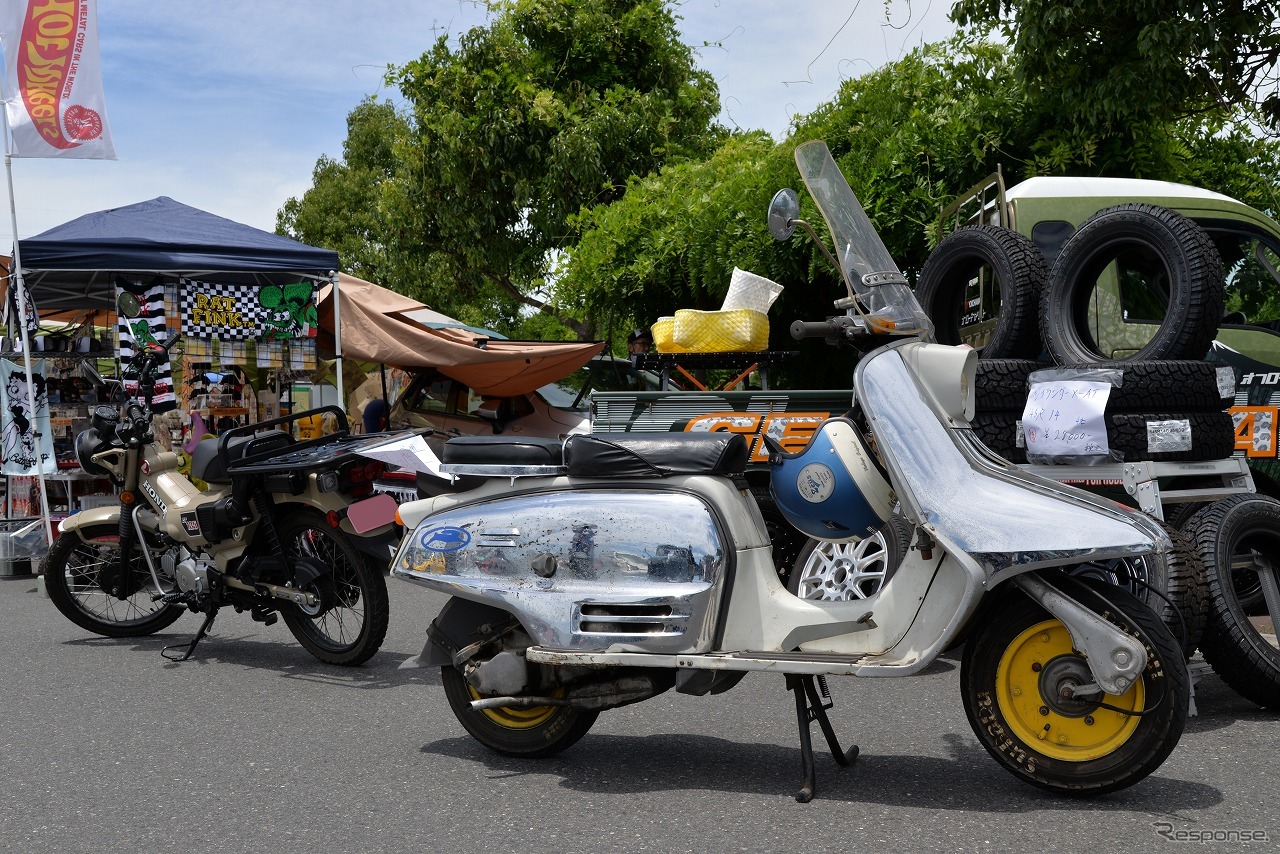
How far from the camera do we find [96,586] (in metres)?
6.55

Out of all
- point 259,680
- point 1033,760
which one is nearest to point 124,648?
point 259,680

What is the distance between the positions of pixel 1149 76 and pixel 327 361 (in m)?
7.63

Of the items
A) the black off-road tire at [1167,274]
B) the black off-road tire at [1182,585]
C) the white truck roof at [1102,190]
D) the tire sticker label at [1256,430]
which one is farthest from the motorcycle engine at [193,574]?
the tire sticker label at [1256,430]

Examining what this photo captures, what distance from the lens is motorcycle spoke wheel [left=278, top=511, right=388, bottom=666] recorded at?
5.48m

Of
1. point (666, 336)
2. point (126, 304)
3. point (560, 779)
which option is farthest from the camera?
point (126, 304)

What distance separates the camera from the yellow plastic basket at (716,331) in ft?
25.2

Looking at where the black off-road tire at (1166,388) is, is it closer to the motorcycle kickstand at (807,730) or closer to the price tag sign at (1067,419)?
the price tag sign at (1067,419)

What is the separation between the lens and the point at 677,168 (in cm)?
1338

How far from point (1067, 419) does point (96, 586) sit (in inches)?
206

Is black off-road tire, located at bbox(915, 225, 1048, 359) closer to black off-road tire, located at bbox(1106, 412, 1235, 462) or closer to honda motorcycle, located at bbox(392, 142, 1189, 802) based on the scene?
black off-road tire, located at bbox(1106, 412, 1235, 462)

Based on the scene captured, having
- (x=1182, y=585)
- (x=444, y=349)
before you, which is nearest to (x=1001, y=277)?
(x=1182, y=585)

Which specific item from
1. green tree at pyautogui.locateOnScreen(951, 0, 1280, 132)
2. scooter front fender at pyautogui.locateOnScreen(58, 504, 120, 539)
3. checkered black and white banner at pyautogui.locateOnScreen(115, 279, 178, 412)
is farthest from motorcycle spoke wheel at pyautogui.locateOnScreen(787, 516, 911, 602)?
checkered black and white banner at pyautogui.locateOnScreen(115, 279, 178, 412)

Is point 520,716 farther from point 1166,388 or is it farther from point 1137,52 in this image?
point 1137,52

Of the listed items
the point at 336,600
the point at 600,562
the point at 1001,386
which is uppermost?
the point at 1001,386
